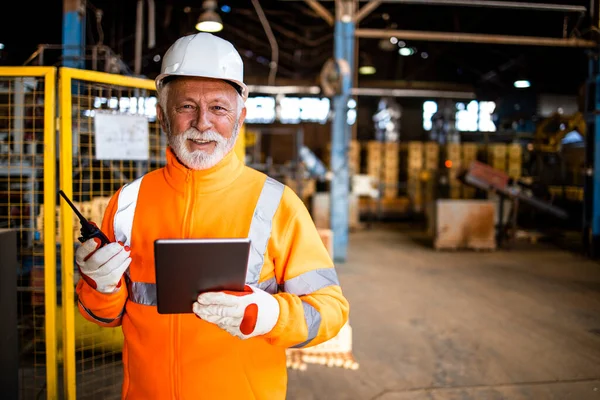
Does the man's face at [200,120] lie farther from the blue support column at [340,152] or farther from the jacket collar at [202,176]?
the blue support column at [340,152]

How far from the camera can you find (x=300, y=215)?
175 centimetres

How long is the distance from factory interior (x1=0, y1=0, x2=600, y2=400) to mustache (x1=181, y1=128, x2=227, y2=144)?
1.50 meters

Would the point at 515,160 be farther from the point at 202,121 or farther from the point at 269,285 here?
the point at 202,121

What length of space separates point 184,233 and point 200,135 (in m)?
0.36

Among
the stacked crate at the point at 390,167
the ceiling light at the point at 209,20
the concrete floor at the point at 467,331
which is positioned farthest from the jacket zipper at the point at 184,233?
the stacked crate at the point at 390,167

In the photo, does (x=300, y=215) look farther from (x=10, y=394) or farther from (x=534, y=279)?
(x=534, y=279)

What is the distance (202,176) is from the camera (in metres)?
1.71

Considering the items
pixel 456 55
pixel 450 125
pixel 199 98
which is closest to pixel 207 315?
pixel 199 98

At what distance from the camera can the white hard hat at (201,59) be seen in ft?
5.52

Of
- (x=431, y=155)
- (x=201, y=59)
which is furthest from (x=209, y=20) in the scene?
(x=431, y=155)

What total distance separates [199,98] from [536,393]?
3.75m

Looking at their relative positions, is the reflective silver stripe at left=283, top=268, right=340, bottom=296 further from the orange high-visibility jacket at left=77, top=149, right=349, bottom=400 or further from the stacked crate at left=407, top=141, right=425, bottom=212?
the stacked crate at left=407, top=141, right=425, bottom=212

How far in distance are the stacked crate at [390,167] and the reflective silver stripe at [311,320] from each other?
50.5 ft

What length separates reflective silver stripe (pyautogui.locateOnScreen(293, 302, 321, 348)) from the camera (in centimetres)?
156
